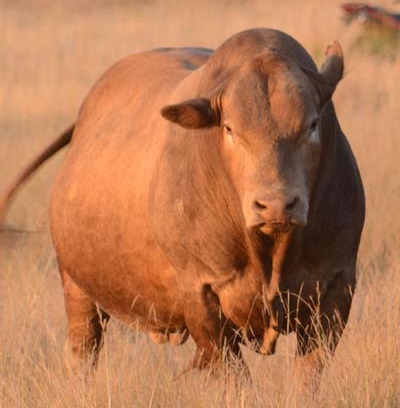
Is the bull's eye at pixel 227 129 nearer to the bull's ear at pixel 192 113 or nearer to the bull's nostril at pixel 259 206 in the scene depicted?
the bull's ear at pixel 192 113

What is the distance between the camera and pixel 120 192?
6523 millimetres

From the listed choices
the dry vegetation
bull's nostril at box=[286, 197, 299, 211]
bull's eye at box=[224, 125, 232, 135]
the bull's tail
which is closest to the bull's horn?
bull's eye at box=[224, 125, 232, 135]

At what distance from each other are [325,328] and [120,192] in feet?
3.84

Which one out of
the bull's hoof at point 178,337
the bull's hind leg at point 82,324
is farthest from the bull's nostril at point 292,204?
the bull's hind leg at point 82,324

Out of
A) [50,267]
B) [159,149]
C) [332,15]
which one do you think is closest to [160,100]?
[159,149]

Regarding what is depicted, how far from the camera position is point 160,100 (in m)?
6.58

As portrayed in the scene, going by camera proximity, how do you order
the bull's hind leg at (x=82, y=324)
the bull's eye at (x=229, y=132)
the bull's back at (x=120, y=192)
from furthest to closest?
the bull's hind leg at (x=82, y=324) < the bull's back at (x=120, y=192) < the bull's eye at (x=229, y=132)

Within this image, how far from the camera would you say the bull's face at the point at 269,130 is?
5.05 meters

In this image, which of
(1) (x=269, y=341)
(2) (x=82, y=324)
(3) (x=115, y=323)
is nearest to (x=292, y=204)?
(1) (x=269, y=341)

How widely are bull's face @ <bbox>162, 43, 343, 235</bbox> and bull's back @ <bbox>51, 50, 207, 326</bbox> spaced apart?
0.80 metres

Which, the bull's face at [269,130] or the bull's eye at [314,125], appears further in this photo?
the bull's eye at [314,125]

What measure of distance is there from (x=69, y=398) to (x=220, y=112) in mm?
1194

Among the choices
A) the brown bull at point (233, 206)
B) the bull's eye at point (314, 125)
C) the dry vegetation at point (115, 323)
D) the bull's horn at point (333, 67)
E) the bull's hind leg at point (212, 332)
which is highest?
the bull's horn at point (333, 67)

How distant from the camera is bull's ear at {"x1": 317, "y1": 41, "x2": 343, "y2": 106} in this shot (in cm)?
545
